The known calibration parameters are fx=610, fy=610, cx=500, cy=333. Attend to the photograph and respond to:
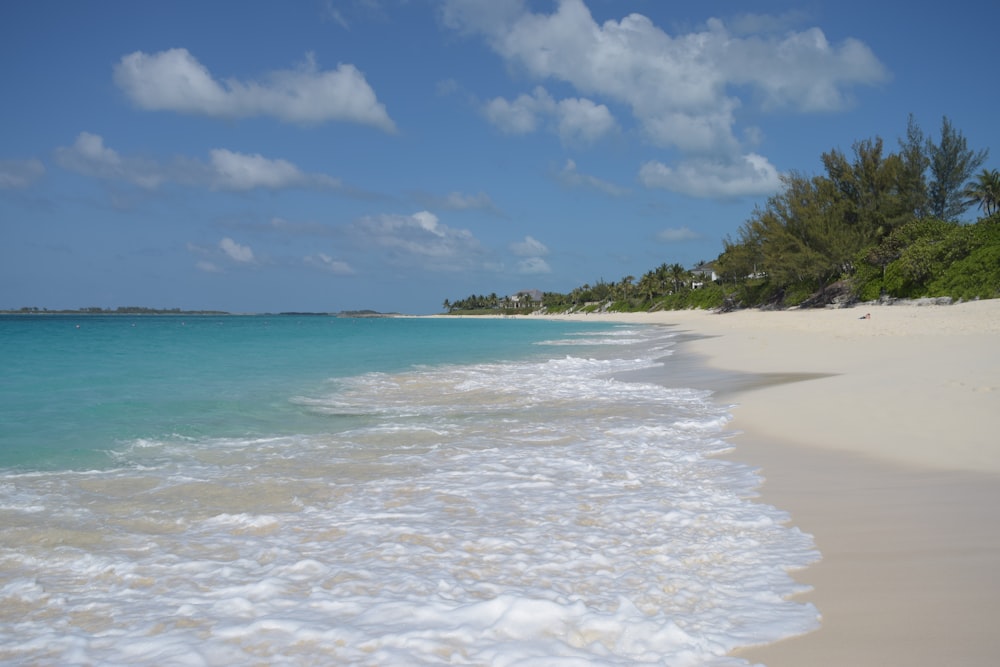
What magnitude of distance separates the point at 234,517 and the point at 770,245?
60413mm

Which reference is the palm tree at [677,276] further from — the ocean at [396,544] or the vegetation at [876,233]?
the ocean at [396,544]

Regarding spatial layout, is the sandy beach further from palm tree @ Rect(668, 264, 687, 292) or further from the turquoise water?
palm tree @ Rect(668, 264, 687, 292)

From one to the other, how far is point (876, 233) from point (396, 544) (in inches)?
2252

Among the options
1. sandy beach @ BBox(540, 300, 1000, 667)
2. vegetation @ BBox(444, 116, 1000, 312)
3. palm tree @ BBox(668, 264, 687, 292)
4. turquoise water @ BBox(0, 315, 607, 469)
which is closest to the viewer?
sandy beach @ BBox(540, 300, 1000, 667)

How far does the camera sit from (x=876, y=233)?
166 feet

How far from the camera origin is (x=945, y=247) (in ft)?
116

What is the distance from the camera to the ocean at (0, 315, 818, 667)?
2824 millimetres

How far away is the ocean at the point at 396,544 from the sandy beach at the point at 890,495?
217mm

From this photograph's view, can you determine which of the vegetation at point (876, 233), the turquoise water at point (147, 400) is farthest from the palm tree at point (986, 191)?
the turquoise water at point (147, 400)

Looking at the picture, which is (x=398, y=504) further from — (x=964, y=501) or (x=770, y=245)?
(x=770, y=245)

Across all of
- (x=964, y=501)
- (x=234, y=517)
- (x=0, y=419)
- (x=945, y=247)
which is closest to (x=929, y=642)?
(x=964, y=501)

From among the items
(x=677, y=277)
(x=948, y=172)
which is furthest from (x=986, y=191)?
(x=677, y=277)

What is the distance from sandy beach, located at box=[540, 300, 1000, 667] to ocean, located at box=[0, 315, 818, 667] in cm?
22

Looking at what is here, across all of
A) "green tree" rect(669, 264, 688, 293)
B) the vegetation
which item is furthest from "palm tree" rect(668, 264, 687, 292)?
the vegetation
